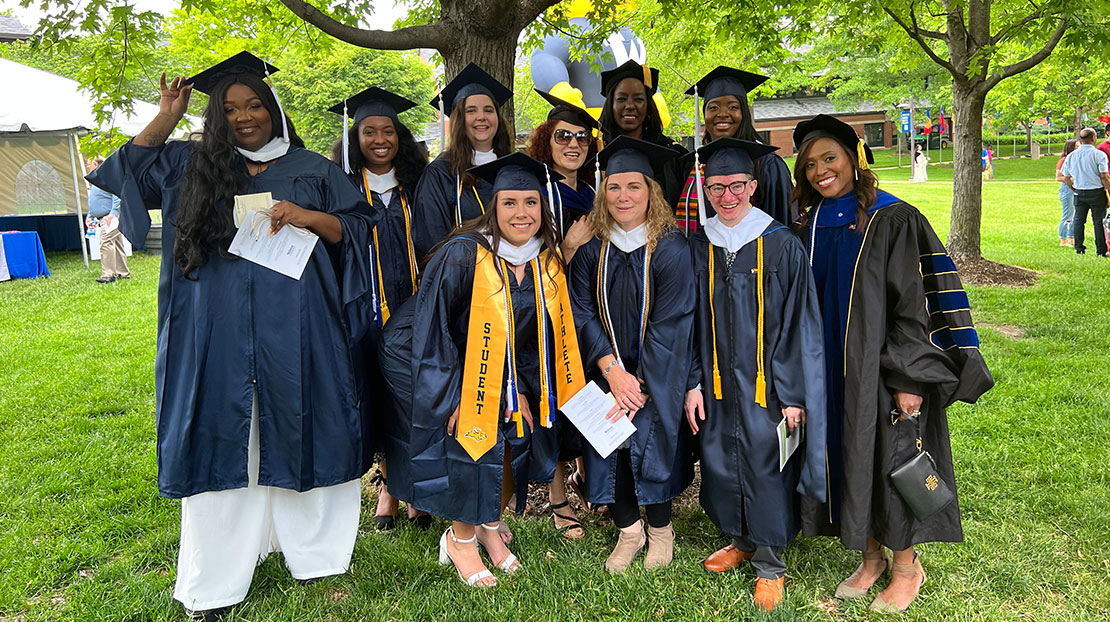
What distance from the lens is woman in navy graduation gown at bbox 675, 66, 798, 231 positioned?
354 centimetres

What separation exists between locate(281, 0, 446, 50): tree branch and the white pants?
211 cm

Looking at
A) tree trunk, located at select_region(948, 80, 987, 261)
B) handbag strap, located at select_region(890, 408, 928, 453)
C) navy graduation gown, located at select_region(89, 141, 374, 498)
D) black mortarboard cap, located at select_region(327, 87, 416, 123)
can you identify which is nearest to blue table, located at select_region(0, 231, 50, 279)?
black mortarboard cap, located at select_region(327, 87, 416, 123)

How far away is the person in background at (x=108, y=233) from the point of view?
11.1 metres

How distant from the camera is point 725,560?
327 cm

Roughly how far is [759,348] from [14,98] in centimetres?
1408

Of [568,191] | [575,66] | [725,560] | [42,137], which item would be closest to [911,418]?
[725,560]

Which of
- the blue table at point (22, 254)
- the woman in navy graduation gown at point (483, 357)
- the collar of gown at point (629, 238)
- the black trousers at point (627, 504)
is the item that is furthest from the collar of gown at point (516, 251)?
the blue table at point (22, 254)

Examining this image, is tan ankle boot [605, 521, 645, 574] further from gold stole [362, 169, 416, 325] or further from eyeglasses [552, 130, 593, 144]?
eyeglasses [552, 130, 593, 144]

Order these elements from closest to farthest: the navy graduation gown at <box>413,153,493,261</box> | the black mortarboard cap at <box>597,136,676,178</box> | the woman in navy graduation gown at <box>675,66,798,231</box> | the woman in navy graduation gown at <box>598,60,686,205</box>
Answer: the black mortarboard cap at <box>597,136,676,178</box>, the navy graduation gown at <box>413,153,493,261</box>, the woman in navy graduation gown at <box>675,66,798,231</box>, the woman in navy graduation gown at <box>598,60,686,205</box>

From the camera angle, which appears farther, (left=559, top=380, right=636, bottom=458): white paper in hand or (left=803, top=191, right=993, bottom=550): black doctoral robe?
(left=559, top=380, right=636, bottom=458): white paper in hand

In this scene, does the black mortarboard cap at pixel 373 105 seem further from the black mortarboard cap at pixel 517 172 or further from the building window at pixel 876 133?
the building window at pixel 876 133

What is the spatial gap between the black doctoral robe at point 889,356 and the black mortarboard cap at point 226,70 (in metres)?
2.35

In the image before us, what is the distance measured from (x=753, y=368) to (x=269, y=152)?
210cm

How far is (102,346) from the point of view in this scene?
7.48 m
